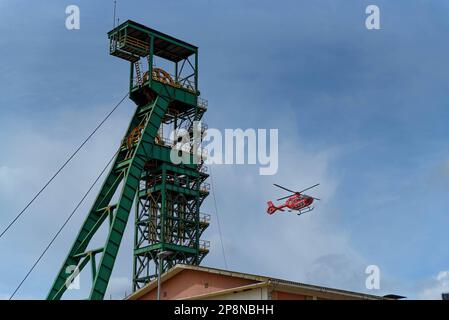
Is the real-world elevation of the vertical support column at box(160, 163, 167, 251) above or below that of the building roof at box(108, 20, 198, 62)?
below

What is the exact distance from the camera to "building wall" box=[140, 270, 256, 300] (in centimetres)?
Result: 4031

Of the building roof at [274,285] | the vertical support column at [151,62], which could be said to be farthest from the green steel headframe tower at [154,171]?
the building roof at [274,285]

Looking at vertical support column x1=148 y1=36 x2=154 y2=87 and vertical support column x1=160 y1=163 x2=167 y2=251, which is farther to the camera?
vertical support column x1=148 y1=36 x2=154 y2=87

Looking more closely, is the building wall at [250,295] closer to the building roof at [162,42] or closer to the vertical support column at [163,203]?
the vertical support column at [163,203]

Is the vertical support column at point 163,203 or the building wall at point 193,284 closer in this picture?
the building wall at point 193,284

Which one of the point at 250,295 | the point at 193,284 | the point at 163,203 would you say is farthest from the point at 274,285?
the point at 163,203

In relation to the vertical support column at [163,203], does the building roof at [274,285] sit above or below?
below

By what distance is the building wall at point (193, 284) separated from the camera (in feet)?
132

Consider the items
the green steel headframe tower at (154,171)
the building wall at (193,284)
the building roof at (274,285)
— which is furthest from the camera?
the green steel headframe tower at (154,171)

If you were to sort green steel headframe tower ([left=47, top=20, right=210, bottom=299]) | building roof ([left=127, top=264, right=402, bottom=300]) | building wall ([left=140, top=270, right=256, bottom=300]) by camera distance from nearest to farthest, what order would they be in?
building roof ([left=127, top=264, right=402, bottom=300]) < building wall ([left=140, top=270, right=256, bottom=300]) < green steel headframe tower ([left=47, top=20, right=210, bottom=299])

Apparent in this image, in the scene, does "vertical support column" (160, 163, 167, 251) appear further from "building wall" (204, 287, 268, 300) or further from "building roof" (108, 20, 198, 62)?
"building wall" (204, 287, 268, 300)

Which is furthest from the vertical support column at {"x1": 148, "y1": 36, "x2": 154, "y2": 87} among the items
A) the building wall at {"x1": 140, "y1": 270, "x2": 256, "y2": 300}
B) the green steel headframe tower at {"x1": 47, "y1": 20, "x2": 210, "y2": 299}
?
the building wall at {"x1": 140, "y1": 270, "x2": 256, "y2": 300}

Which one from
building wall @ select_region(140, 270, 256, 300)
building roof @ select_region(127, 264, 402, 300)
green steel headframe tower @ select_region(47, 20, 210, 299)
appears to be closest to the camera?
building roof @ select_region(127, 264, 402, 300)
